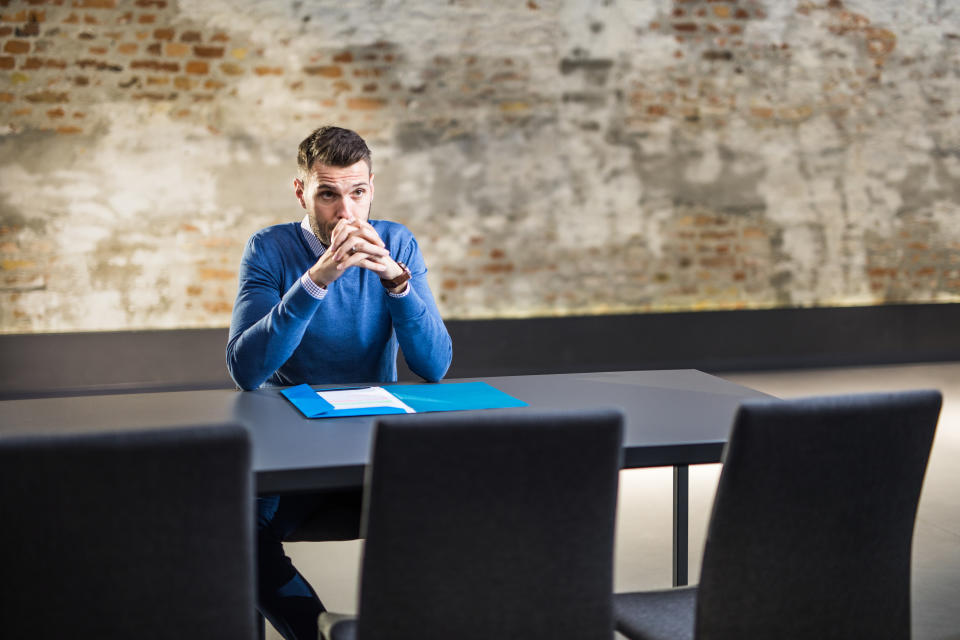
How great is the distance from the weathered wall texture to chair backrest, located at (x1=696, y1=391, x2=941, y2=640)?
184 inches

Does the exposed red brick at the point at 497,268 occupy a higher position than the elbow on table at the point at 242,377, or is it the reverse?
the elbow on table at the point at 242,377

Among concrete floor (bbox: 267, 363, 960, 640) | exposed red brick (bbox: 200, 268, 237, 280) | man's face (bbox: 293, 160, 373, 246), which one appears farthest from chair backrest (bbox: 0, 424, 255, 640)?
exposed red brick (bbox: 200, 268, 237, 280)

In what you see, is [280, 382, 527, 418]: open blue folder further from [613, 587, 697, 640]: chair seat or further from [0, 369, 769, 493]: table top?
[613, 587, 697, 640]: chair seat

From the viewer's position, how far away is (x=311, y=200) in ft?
7.58

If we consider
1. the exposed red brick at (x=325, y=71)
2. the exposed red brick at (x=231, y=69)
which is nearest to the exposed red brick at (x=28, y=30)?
the exposed red brick at (x=231, y=69)

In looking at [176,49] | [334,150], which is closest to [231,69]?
[176,49]

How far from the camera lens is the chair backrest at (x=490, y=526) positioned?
1187 mm

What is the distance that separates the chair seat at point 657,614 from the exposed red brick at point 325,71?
456 cm

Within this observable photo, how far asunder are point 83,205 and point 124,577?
4723mm

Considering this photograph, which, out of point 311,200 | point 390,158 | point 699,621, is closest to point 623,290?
point 390,158

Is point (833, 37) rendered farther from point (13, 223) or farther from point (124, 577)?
point (124, 577)

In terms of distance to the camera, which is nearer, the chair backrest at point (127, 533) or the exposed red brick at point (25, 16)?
the chair backrest at point (127, 533)

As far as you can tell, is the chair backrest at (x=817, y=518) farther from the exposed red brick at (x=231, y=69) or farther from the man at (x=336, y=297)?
the exposed red brick at (x=231, y=69)

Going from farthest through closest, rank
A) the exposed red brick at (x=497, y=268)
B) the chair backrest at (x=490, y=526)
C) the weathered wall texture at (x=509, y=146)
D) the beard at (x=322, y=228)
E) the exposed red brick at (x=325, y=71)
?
the exposed red brick at (x=497, y=268) < the exposed red brick at (x=325, y=71) < the weathered wall texture at (x=509, y=146) < the beard at (x=322, y=228) < the chair backrest at (x=490, y=526)
